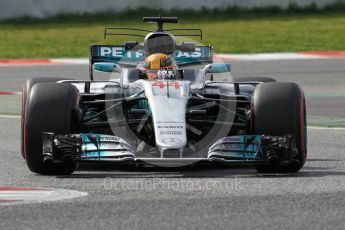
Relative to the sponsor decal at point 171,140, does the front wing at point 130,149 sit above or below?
below

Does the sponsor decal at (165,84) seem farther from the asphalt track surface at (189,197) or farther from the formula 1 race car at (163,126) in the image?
the asphalt track surface at (189,197)

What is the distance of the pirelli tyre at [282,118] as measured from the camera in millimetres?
9445

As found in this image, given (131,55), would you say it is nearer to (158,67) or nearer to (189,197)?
(158,67)

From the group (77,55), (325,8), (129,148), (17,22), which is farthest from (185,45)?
(325,8)

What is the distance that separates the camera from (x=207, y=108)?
1006 centimetres

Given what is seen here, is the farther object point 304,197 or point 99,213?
point 304,197

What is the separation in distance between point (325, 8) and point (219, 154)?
19955mm

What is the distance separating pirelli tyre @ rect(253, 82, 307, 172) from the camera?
9445 millimetres

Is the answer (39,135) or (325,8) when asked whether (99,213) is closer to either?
(39,135)

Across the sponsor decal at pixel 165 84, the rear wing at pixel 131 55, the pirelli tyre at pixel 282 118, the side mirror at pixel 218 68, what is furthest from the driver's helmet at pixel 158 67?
the pirelli tyre at pixel 282 118

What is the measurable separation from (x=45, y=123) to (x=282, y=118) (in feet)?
6.10

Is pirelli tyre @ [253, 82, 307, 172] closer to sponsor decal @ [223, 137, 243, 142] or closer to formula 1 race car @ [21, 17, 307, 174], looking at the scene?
formula 1 race car @ [21, 17, 307, 174]

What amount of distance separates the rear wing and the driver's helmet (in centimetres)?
97

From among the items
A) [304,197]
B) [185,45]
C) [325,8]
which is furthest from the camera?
[325,8]
